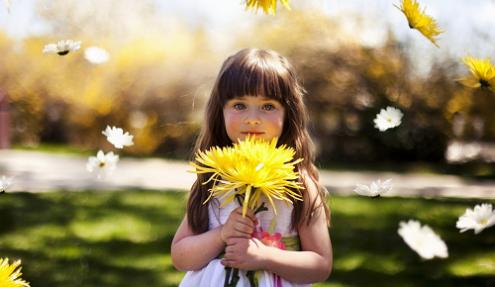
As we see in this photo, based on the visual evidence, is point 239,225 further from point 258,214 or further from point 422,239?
point 422,239

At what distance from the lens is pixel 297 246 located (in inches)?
81.6

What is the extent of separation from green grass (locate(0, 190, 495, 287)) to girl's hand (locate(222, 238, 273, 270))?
1.74 m

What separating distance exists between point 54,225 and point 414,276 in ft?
7.86

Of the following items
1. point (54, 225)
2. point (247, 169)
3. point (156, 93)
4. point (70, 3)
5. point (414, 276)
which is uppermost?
point (70, 3)

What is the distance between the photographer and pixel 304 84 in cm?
813

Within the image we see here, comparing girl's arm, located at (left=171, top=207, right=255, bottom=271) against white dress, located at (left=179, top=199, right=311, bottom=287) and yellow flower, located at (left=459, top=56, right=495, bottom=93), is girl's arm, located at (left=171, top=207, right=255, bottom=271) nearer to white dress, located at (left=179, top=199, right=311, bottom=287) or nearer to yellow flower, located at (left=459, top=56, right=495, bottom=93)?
white dress, located at (left=179, top=199, right=311, bottom=287)

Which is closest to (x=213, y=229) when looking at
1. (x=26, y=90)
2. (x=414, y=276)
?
(x=414, y=276)

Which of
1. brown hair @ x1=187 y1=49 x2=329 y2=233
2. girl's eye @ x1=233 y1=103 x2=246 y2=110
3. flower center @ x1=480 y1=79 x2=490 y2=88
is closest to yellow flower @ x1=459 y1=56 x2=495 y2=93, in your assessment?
flower center @ x1=480 y1=79 x2=490 y2=88

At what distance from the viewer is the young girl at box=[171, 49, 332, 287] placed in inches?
75.2

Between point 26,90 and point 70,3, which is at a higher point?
point 70,3

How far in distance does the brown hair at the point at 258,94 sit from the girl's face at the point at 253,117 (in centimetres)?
2

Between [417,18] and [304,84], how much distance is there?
6398 mm

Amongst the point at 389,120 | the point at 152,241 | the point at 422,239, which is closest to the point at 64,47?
the point at 389,120

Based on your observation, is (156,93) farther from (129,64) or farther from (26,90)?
(26,90)
